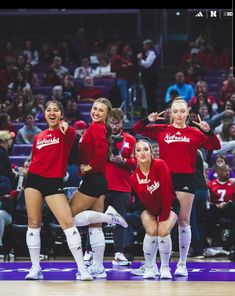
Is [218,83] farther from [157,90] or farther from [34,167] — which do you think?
[34,167]

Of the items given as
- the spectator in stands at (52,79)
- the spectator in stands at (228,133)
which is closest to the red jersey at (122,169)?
the spectator in stands at (228,133)

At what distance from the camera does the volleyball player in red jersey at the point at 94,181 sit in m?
9.13

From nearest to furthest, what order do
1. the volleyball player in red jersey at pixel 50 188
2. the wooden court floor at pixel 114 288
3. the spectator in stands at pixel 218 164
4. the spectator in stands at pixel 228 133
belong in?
the wooden court floor at pixel 114 288, the volleyball player in red jersey at pixel 50 188, the spectator in stands at pixel 218 164, the spectator in stands at pixel 228 133

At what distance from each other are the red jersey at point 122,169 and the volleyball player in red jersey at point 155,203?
138 cm

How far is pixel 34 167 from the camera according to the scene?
353 inches

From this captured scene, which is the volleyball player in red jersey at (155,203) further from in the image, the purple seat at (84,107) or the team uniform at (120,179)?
the purple seat at (84,107)

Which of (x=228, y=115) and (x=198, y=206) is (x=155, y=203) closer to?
(x=198, y=206)

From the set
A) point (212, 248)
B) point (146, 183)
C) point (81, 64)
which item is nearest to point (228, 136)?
point (212, 248)

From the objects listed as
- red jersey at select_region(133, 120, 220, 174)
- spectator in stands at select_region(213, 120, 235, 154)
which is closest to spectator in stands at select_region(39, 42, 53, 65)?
spectator in stands at select_region(213, 120, 235, 154)

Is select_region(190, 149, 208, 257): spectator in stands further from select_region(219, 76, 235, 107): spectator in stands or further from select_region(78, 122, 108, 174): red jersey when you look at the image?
select_region(219, 76, 235, 107): spectator in stands

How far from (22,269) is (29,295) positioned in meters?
2.35

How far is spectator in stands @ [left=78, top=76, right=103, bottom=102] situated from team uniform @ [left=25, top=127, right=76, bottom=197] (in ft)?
26.1

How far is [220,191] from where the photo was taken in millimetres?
12508

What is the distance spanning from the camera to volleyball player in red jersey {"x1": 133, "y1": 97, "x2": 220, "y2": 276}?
31.0 ft
